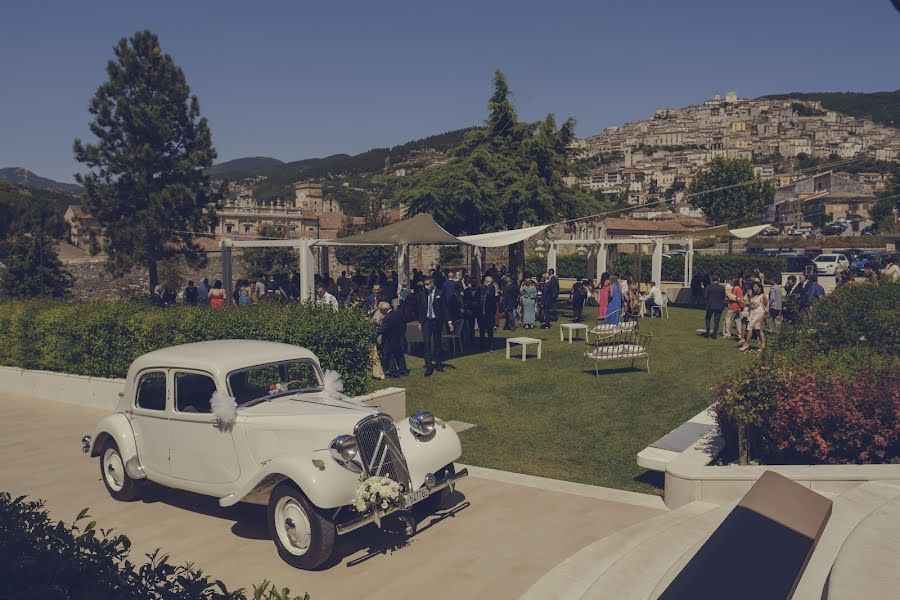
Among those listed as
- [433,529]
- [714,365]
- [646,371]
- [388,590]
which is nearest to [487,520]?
[433,529]

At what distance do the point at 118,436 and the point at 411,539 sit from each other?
9.87 ft

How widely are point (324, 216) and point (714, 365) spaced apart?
293ft

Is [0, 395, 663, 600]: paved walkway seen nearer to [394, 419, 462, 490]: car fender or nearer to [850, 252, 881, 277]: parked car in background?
[394, 419, 462, 490]: car fender

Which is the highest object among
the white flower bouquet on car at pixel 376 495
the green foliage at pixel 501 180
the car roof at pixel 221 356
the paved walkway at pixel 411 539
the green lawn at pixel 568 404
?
the green foliage at pixel 501 180

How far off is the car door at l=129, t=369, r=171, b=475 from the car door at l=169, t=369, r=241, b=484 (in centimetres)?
11

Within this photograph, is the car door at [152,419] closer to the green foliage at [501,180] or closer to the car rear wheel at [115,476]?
the car rear wheel at [115,476]

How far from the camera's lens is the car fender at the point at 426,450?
5719mm

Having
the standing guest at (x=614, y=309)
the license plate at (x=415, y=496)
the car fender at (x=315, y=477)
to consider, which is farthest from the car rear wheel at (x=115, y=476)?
the standing guest at (x=614, y=309)

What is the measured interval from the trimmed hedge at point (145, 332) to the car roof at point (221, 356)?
2205 mm

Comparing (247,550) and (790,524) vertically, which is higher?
(790,524)

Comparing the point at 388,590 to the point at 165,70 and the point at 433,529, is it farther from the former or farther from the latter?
the point at 165,70

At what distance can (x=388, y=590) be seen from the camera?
4.74m

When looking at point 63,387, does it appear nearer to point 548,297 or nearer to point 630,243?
point 548,297

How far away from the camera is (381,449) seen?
17.9ft
